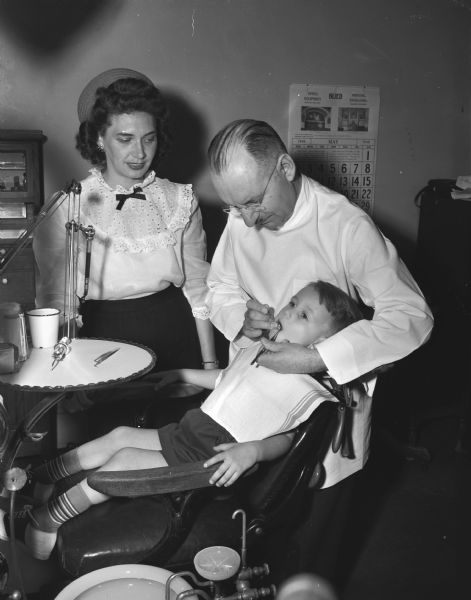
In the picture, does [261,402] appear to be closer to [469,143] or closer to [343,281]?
[343,281]

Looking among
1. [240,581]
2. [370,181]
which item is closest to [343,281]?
[240,581]

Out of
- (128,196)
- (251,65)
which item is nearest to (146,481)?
(128,196)

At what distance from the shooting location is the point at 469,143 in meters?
4.50

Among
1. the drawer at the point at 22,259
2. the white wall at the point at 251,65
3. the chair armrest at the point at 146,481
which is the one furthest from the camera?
the white wall at the point at 251,65

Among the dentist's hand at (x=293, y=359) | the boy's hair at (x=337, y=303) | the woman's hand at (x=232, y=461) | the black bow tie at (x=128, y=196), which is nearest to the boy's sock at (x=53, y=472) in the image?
the woman's hand at (x=232, y=461)

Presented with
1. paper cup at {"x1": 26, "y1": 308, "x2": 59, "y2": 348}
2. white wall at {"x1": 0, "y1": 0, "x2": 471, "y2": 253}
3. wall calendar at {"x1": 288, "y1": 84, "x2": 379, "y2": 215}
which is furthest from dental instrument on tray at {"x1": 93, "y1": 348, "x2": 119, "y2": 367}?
wall calendar at {"x1": 288, "y1": 84, "x2": 379, "y2": 215}

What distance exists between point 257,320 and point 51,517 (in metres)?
0.83

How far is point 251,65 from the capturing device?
3916 mm

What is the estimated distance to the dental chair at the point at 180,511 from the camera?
5.71 ft

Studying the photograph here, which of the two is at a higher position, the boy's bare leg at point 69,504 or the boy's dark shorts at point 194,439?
the boy's dark shorts at point 194,439

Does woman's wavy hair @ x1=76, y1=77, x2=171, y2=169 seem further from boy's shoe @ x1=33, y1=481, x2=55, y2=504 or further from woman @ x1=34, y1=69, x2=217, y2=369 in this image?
boy's shoe @ x1=33, y1=481, x2=55, y2=504

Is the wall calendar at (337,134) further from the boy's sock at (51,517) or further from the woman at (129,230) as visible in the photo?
the boy's sock at (51,517)

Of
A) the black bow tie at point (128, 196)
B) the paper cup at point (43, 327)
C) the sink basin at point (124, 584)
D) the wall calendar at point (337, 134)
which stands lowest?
the sink basin at point (124, 584)

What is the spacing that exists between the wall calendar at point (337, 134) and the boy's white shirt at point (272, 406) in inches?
88.2
